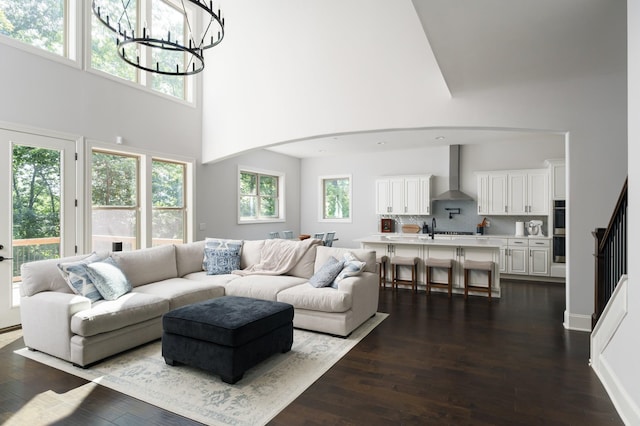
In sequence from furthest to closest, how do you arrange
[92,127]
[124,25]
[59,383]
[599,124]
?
1. [124,25]
2. [92,127]
3. [599,124]
4. [59,383]

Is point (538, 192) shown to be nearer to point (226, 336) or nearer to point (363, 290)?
point (363, 290)

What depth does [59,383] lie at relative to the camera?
272 cm

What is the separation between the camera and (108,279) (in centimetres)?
348

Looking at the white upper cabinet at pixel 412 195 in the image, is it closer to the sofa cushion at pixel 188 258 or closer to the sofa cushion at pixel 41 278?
the sofa cushion at pixel 188 258

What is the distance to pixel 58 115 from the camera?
4422 mm

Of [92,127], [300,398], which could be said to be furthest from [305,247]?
[92,127]

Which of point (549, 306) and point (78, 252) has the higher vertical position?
point (78, 252)

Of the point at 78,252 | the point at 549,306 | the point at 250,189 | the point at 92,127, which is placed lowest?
the point at 549,306

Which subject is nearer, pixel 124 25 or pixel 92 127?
pixel 92 127

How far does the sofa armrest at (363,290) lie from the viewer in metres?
3.83

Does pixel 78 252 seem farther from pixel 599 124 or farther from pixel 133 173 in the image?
pixel 599 124

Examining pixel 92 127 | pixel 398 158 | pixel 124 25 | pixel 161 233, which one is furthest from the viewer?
pixel 398 158

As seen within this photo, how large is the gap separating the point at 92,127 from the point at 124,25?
1761 millimetres

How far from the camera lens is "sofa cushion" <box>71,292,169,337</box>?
116 inches
